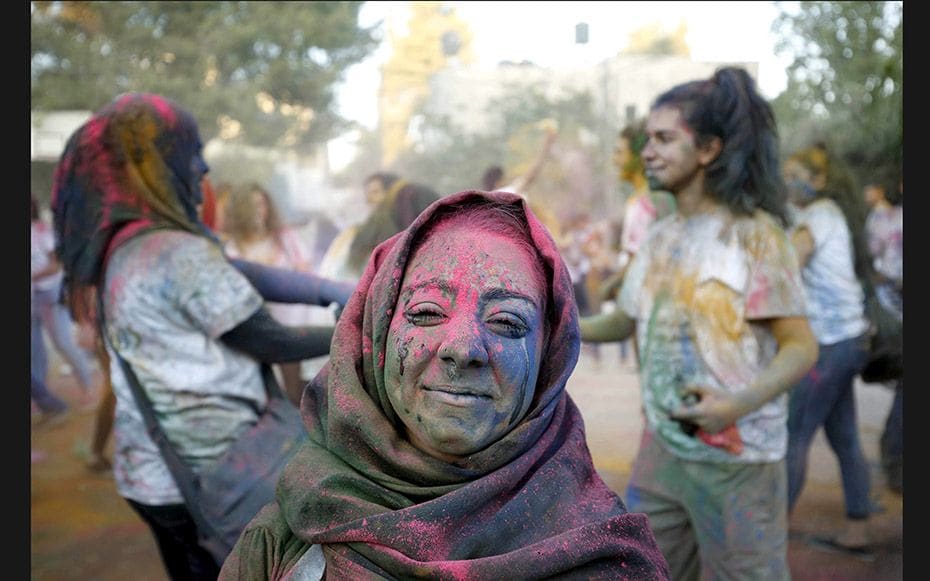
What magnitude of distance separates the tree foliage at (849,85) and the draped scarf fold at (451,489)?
A: 4.03 m

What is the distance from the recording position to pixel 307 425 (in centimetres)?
190

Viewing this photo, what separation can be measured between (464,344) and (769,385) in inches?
72.7

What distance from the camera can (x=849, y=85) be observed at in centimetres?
548

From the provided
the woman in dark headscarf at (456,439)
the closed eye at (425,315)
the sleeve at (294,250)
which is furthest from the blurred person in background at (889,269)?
the closed eye at (425,315)

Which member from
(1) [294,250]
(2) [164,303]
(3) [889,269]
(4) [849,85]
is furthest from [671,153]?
(3) [889,269]

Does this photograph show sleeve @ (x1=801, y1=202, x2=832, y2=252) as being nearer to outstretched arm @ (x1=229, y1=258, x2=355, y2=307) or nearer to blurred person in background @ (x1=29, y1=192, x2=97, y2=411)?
outstretched arm @ (x1=229, y1=258, x2=355, y2=307)

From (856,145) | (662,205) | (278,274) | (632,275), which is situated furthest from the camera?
(856,145)

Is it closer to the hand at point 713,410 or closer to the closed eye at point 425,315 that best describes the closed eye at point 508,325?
the closed eye at point 425,315

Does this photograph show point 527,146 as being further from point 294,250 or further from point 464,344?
point 464,344

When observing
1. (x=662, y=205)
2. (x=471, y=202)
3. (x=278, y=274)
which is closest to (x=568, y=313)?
(x=471, y=202)

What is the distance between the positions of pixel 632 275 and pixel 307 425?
1942 millimetres

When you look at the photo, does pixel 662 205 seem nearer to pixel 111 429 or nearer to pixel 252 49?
pixel 252 49

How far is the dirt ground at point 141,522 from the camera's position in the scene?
4742 millimetres

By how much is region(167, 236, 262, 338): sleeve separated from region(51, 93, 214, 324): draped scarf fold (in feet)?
0.49
